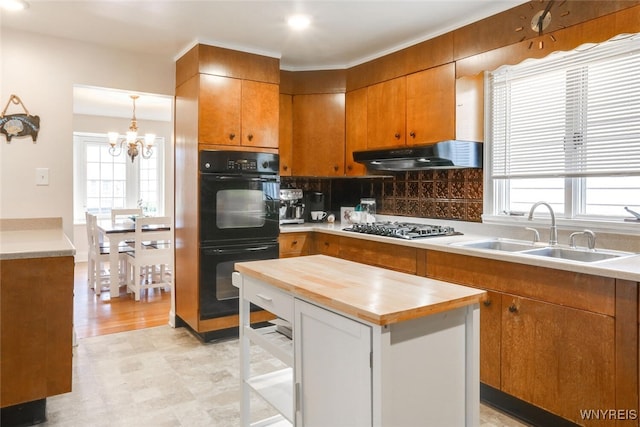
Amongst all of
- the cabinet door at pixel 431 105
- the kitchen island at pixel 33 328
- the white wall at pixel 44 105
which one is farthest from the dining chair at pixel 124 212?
the cabinet door at pixel 431 105

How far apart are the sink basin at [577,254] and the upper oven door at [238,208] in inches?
77.3

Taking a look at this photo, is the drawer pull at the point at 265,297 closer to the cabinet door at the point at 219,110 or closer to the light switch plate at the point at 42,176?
the cabinet door at the point at 219,110

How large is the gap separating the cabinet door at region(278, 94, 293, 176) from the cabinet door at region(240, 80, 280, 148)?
0.31 meters

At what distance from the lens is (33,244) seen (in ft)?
7.70

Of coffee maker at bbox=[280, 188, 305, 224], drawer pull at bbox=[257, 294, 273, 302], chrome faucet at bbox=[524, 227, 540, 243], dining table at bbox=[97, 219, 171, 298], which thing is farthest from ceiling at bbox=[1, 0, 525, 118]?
dining table at bbox=[97, 219, 171, 298]

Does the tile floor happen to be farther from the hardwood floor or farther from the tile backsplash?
the tile backsplash

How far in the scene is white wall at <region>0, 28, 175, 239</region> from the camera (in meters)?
3.02

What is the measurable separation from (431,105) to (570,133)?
2.98 feet

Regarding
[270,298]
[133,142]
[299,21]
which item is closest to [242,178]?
[299,21]

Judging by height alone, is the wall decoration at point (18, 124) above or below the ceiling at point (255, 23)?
below

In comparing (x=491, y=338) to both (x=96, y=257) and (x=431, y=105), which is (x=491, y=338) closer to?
(x=431, y=105)

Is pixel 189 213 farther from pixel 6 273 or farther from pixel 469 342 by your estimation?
pixel 469 342

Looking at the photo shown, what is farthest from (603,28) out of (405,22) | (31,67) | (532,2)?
(31,67)

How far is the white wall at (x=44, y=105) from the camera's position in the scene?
3.02 metres
